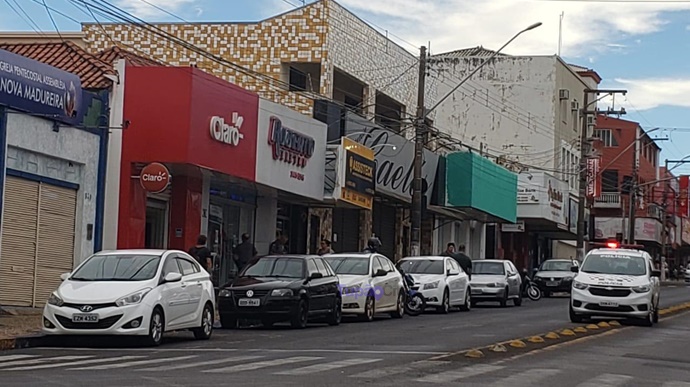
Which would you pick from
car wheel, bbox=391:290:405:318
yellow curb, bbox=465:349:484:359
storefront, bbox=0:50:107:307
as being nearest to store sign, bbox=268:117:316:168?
car wheel, bbox=391:290:405:318

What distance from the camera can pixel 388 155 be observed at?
129 feet

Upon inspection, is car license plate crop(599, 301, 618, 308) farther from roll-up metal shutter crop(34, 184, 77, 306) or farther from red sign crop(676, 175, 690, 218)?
red sign crop(676, 175, 690, 218)

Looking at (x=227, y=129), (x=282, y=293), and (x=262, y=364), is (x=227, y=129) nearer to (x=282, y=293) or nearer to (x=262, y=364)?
(x=282, y=293)

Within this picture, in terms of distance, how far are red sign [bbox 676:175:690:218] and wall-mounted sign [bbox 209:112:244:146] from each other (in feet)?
249

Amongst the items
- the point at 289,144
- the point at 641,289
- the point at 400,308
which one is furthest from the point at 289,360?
the point at 289,144

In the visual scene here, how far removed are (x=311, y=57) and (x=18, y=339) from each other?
21.0 meters

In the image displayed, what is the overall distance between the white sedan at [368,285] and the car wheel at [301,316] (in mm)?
2481

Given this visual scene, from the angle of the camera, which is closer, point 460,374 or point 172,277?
point 460,374

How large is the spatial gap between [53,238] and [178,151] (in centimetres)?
343

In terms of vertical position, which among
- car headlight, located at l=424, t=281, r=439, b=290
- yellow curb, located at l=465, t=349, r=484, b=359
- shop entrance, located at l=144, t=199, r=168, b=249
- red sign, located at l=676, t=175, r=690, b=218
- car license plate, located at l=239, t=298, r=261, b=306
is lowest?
yellow curb, located at l=465, t=349, r=484, b=359

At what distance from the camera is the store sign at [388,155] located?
123ft

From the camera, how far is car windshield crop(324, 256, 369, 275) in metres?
Result: 26.1

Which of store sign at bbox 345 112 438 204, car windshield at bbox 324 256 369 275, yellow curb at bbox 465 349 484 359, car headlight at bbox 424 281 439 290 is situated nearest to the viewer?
yellow curb at bbox 465 349 484 359

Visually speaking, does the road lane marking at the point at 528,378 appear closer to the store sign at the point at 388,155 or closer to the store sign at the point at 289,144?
the store sign at the point at 289,144
